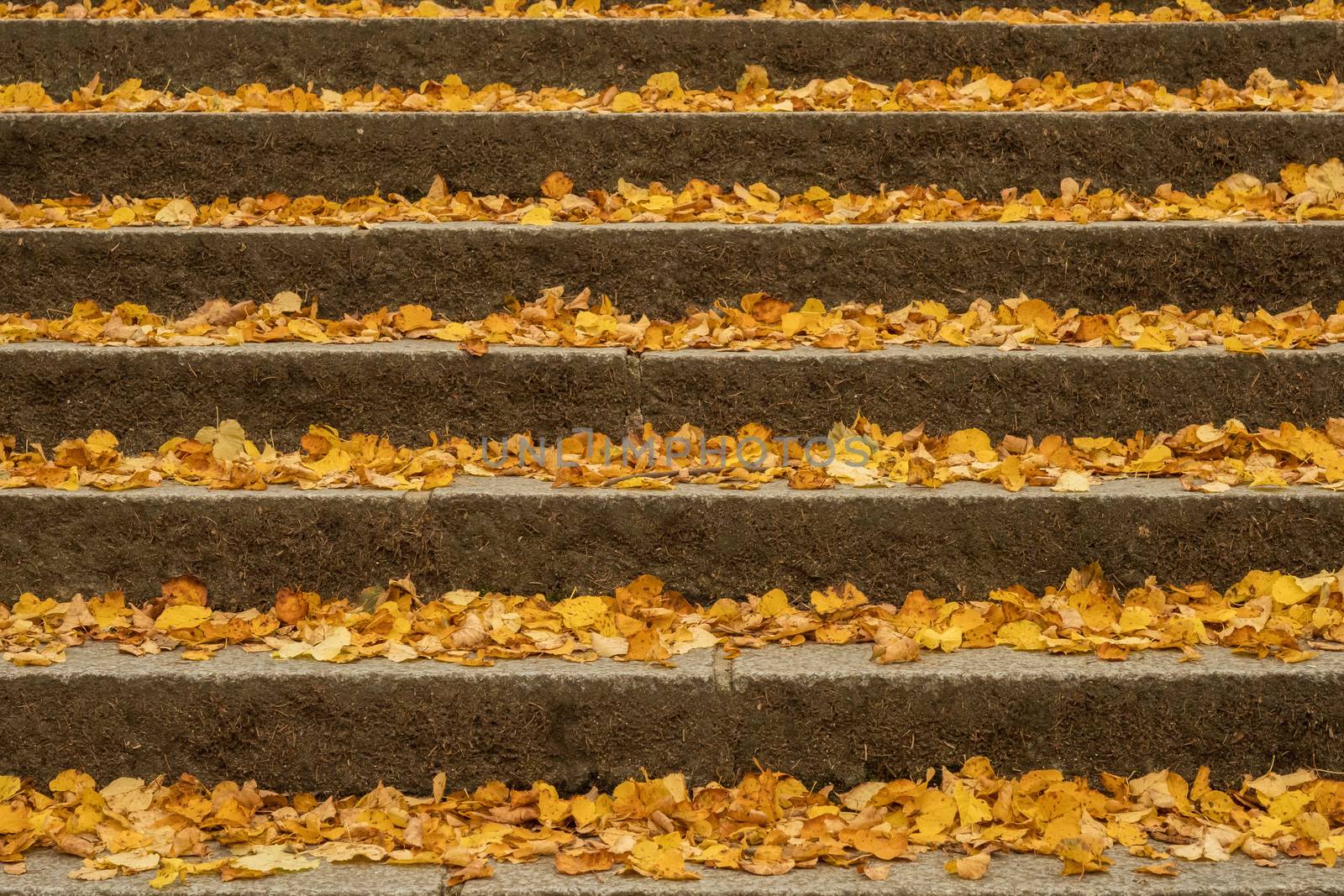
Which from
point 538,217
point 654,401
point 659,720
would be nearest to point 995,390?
point 654,401

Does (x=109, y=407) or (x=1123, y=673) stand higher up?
(x=109, y=407)

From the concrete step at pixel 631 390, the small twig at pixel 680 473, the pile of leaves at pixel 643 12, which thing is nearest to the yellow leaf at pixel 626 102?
the pile of leaves at pixel 643 12

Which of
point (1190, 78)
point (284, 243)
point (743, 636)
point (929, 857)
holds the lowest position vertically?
point (929, 857)

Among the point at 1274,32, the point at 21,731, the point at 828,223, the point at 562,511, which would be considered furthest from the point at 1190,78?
the point at 21,731

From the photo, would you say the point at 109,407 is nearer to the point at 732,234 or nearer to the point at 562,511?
the point at 562,511

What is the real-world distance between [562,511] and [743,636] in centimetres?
46

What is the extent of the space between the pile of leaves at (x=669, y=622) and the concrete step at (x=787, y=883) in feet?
1.41

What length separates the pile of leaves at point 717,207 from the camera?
11.1 feet

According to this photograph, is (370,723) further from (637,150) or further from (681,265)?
(637,150)

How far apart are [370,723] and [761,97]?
2.24 m

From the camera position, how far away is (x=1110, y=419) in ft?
9.71

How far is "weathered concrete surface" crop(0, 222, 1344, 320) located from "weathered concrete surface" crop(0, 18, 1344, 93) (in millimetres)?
831

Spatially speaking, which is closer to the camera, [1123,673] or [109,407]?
[1123,673]

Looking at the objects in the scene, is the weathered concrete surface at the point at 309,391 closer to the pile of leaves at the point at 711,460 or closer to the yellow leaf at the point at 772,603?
the pile of leaves at the point at 711,460
